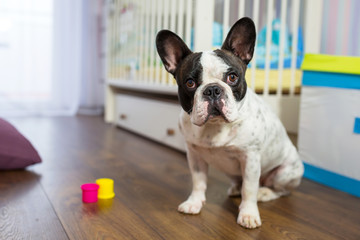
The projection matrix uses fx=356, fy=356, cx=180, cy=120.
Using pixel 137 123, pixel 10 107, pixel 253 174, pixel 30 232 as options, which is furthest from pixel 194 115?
pixel 10 107

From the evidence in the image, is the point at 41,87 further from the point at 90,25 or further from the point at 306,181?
the point at 306,181

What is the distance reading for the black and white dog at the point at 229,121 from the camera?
108 cm

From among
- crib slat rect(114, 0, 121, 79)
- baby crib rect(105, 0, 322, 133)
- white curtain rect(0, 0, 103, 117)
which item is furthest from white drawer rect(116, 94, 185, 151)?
white curtain rect(0, 0, 103, 117)

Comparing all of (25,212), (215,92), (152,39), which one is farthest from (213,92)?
(152,39)

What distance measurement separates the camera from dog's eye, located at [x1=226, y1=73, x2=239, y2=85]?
1.09 meters

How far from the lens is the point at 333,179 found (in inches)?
66.6

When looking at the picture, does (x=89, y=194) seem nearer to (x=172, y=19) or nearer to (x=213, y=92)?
(x=213, y=92)

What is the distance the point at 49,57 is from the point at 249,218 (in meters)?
3.73

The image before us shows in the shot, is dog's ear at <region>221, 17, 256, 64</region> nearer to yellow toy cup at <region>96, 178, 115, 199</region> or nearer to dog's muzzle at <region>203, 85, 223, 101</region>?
dog's muzzle at <region>203, 85, 223, 101</region>

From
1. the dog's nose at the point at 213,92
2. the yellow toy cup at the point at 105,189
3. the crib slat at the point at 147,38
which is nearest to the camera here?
the dog's nose at the point at 213,92

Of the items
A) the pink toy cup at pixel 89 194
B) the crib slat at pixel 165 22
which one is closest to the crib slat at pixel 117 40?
the crib slat at pixel 165 22

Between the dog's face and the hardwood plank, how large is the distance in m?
0.56

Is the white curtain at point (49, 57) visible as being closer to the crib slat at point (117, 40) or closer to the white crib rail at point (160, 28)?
the white crib rail at point (160, 28)

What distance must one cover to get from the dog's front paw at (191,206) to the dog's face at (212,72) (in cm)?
36
